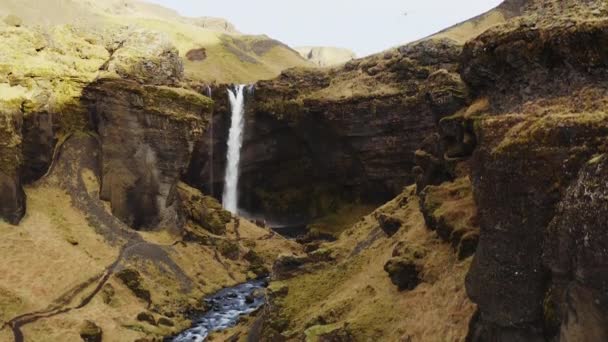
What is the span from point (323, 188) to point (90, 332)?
52198 millimetres

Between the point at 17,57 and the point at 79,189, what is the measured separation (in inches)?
586

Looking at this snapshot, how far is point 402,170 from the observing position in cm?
7881

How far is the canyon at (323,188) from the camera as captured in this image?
1759 centimetres

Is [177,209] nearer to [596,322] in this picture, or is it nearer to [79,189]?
[79,189]

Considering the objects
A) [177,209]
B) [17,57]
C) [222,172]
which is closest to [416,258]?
[177,209]

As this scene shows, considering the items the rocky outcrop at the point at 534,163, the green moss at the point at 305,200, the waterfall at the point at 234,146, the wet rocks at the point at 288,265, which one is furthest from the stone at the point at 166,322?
the green moss at the point at 305,200

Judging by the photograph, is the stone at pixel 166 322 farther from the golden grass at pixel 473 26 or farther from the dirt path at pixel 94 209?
the golden grass at pixel 473 26

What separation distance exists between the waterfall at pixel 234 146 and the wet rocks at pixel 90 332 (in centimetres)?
4310

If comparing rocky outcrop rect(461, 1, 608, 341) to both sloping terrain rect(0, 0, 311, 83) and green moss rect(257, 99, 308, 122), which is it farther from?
sloping terrain rect(0, 0, 311, 83)

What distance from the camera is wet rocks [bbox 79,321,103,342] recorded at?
127 feet

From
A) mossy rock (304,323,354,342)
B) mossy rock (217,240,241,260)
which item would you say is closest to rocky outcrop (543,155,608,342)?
mossy rock (304,323,354,342)

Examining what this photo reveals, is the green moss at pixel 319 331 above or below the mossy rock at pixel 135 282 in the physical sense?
above

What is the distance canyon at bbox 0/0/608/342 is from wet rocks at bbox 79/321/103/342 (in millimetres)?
109

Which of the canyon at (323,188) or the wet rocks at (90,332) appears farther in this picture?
the wet rocks at (90,332)
